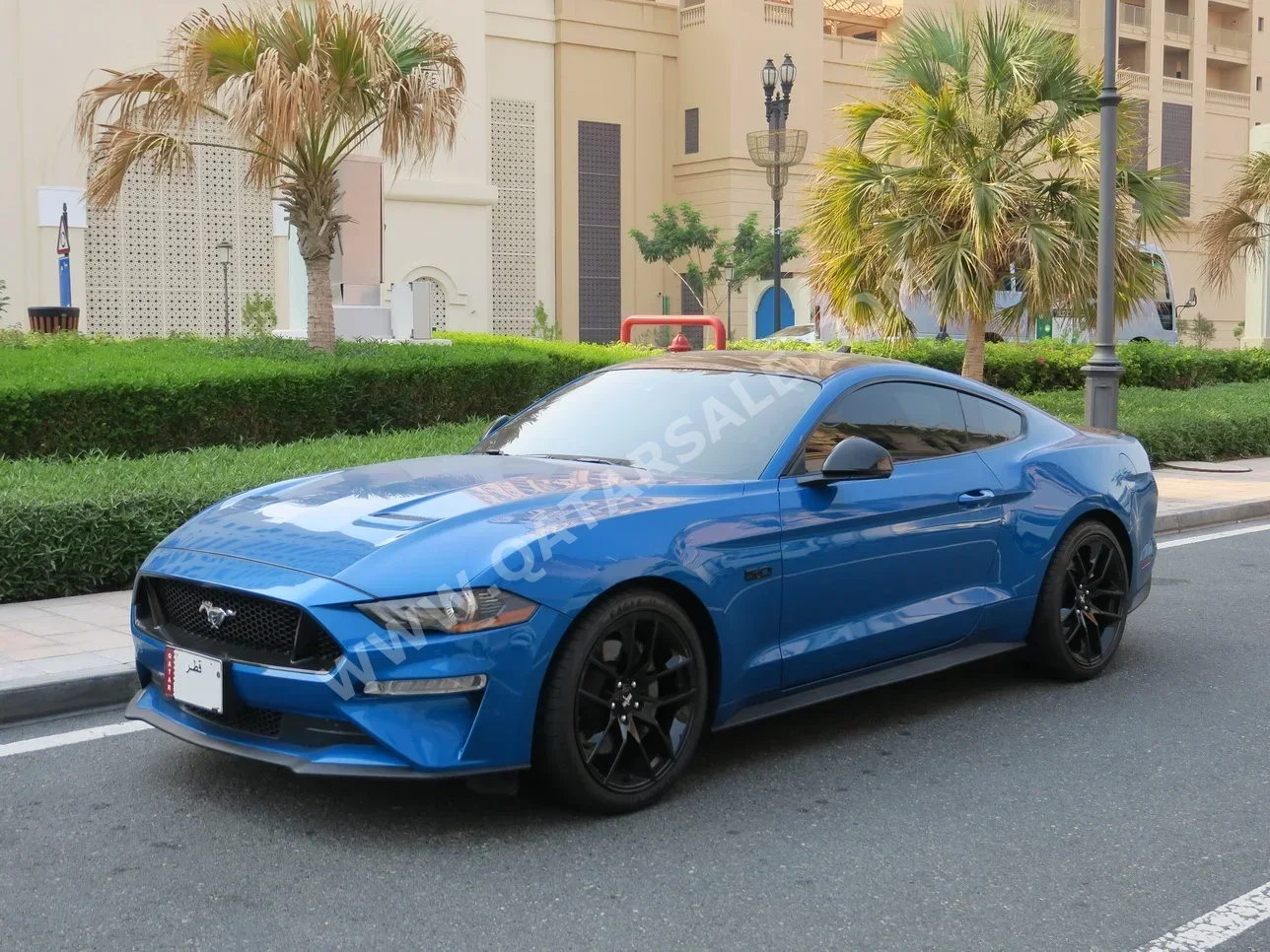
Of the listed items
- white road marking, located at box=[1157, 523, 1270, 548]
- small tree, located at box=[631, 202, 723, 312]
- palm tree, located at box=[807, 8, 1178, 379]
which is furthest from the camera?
small tree, located at box=[631, 202, 723, 312]

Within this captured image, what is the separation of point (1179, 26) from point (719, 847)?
70.4m

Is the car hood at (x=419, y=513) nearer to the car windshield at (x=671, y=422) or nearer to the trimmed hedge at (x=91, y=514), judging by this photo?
the car windshield at (x=671, y=422)

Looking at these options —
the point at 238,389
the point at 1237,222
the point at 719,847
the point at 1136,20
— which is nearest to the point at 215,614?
the point at 719,847

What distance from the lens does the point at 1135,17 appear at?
64.3 m

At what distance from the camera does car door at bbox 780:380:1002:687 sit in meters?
5.05

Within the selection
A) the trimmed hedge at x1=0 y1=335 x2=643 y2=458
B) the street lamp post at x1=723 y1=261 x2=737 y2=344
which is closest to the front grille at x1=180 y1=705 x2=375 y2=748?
the trimmed hedge at x1=0 y1=335 x2=643 y2=458

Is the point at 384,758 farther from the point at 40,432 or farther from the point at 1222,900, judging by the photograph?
the point at 40,432

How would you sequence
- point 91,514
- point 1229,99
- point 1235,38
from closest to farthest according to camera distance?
point 91,514, point 1229,99, point 1235,38

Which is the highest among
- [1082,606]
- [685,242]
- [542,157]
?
[542,157]

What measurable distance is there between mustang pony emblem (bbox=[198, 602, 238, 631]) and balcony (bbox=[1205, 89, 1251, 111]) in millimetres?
71432

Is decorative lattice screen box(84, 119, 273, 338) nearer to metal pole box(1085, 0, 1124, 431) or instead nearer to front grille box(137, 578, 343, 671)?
metal pole box(1085, 0, 1124, 431)

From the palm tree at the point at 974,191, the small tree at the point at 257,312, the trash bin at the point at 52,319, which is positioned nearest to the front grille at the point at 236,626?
the palm tree at the point at 974,191

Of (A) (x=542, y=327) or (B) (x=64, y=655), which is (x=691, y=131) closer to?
(A) (x=542, y=327)

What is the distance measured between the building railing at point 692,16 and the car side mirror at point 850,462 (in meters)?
54.2
